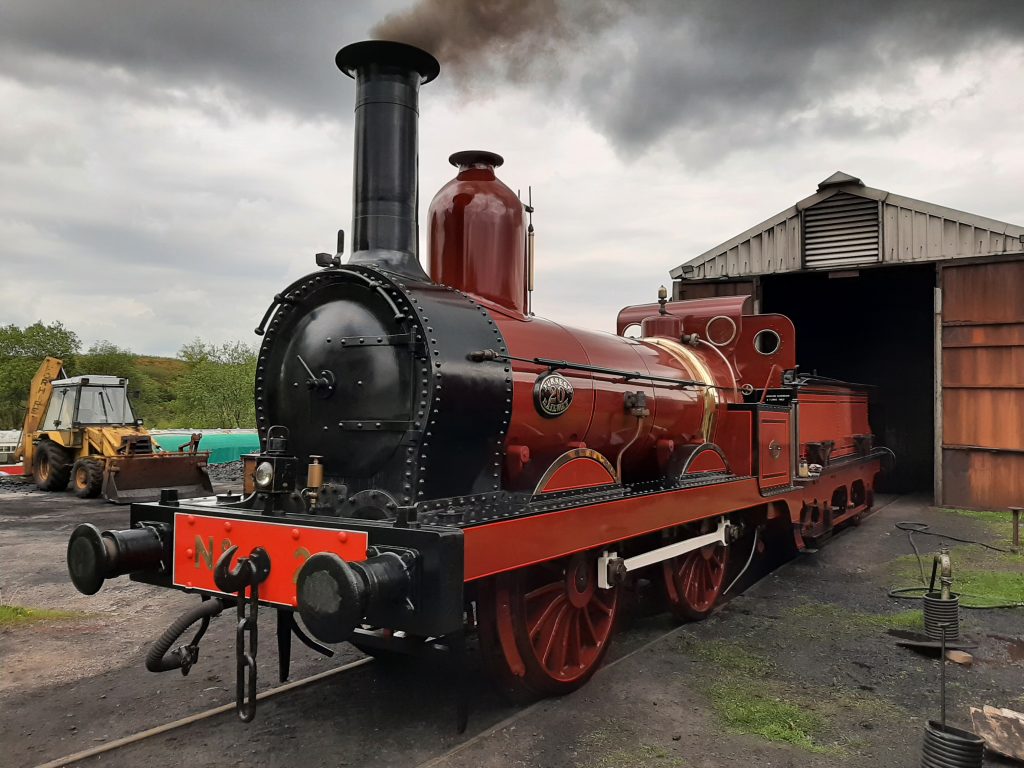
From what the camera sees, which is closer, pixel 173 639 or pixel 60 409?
pixel 173 639

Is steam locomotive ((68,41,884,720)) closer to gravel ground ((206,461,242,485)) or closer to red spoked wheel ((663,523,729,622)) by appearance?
red spoked wheel ((663,523,729,622))

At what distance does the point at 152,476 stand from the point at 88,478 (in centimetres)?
150

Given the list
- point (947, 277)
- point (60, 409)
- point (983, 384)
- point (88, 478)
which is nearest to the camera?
point (983, 384)

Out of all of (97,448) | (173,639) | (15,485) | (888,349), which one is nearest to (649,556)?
(173,639)

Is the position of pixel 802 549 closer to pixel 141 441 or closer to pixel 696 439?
pixel 696 439

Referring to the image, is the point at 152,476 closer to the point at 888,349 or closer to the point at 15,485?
the point at 15,485

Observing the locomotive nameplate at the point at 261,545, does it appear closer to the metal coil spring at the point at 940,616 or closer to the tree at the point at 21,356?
the metal coil spring at the point at 940,616

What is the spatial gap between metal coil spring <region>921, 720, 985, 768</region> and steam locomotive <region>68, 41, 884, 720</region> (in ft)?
5.68

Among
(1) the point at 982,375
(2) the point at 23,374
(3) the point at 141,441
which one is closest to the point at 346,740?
(1) the point at 982,375

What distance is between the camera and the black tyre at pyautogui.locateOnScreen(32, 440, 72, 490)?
625 inches

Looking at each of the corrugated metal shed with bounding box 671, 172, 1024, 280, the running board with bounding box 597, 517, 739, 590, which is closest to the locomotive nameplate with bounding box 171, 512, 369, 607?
the running board with bounding box 597, 517, 739, 590

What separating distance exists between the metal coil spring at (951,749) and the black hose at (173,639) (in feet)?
11.2

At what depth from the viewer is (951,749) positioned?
3340 millimetres

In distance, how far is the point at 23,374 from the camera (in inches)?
1618
